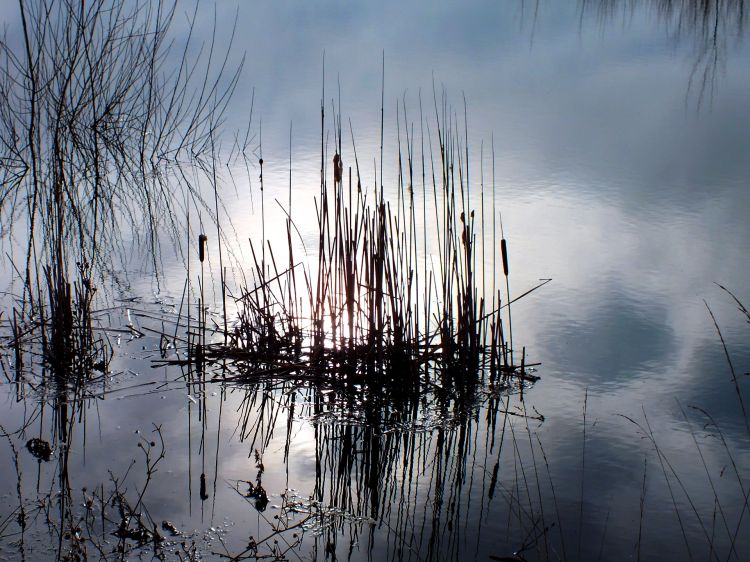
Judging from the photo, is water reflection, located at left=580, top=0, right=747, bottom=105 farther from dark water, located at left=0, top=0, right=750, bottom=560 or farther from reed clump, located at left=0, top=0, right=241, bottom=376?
reed clump, located at left=0, top=0, right=241, bottom=376

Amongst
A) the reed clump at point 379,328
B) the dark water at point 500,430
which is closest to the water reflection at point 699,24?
the dark water at point 500,430

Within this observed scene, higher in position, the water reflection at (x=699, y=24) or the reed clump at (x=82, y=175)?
the water reflection at (x=699, y=24)

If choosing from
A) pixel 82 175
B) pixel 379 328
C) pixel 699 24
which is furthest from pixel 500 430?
pixel 699 24

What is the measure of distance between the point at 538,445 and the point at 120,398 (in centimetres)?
120

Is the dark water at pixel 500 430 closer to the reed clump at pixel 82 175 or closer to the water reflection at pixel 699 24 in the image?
the reed clump at pixel 82 175

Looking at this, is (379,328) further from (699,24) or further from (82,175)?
(699,24)

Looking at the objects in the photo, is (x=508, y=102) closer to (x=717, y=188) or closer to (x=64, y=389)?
(x=717, y=188)

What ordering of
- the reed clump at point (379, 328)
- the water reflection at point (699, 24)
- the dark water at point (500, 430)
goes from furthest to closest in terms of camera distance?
the water reflection at point (699, 24) → the reed clump at point (379, 328) → the dark water at point (500, 430)

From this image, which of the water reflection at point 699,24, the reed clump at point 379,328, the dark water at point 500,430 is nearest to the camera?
the dark water at point 500,430

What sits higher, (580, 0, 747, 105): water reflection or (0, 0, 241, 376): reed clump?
(580, 0, 747, 105): water reflection

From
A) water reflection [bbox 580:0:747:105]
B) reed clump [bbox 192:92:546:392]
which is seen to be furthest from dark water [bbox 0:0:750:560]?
water reflection [bbox 580:0:747:105]

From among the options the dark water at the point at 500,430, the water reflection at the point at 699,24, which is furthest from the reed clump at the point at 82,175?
the water reflection at the point at 699,24

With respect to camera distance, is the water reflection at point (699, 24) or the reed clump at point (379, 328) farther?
the water reflection at point (699, 24)

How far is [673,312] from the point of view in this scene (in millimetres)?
3201
